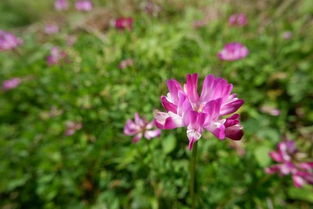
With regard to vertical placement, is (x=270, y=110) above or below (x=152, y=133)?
above

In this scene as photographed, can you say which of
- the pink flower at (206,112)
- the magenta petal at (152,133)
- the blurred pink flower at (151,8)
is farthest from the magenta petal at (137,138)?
the blurred pink flower at (151,8)

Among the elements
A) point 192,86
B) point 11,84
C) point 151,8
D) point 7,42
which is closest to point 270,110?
point 151,8

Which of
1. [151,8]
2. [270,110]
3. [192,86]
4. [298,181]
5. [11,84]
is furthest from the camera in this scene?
[11,84]

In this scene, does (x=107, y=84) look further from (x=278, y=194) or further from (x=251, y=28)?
(x=251, y=28)

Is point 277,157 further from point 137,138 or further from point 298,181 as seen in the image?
point 137,138

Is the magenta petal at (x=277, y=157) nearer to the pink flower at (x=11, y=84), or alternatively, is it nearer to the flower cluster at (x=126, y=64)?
the flower cluster at (x=126, y=64)

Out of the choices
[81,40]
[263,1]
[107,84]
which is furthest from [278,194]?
[263,1]
